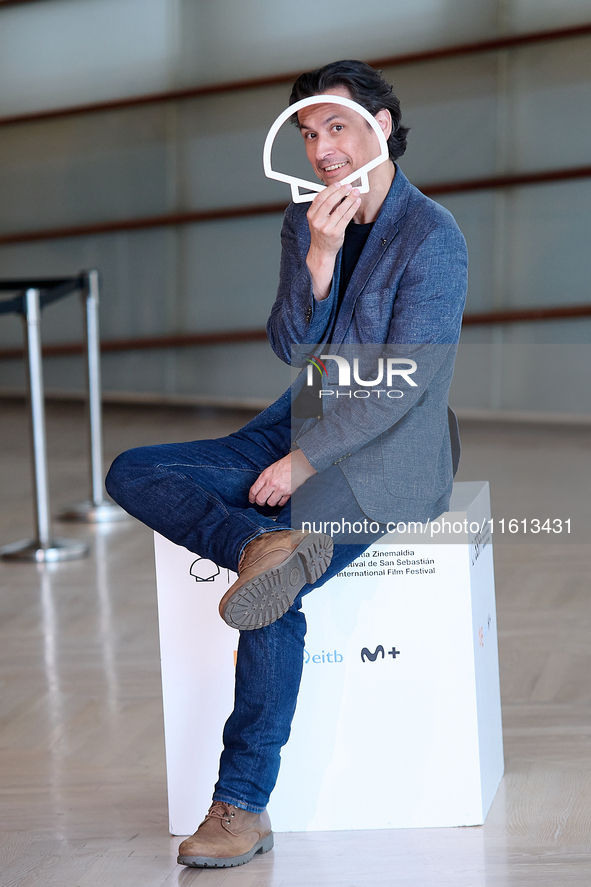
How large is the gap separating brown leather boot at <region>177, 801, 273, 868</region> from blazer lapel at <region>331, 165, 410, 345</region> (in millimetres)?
785

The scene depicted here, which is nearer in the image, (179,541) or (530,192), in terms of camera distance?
(179,541)

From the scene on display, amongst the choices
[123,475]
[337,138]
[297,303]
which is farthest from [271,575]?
[337,138]

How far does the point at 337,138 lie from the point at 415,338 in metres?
0.36

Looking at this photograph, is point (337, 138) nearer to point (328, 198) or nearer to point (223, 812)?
point (328, 198)

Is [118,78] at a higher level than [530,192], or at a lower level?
higher

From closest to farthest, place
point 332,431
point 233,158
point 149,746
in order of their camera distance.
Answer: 1. point 332,431
2. point 149,746
3. point 233,158

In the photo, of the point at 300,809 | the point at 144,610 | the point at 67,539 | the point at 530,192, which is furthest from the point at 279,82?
the point at 300,809

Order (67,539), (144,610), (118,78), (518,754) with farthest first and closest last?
(118,78), (67,539), (144,610), (518,754)

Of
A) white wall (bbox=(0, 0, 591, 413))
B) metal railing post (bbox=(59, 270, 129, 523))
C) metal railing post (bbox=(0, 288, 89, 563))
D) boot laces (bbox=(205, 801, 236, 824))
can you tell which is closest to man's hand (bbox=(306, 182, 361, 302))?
boot laces (bbox=(205, 801, 236, 824))

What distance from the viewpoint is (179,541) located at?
1568mm

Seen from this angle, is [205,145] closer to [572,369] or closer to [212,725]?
[572,369]

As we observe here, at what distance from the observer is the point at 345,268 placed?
5.64 ft

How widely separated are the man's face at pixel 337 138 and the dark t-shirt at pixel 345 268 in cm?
11

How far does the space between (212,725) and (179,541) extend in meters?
0.33
